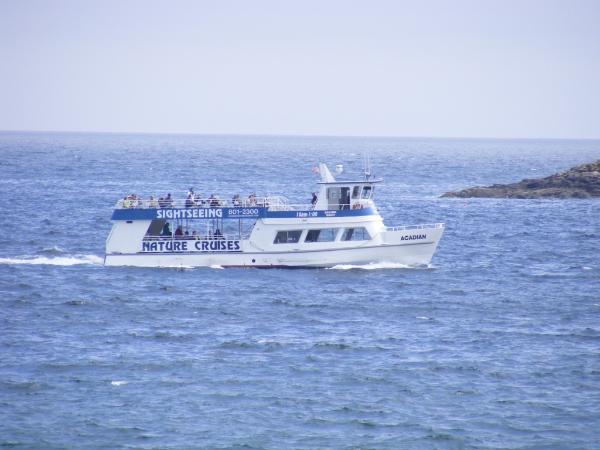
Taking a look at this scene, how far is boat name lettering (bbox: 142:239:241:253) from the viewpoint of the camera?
182 ft

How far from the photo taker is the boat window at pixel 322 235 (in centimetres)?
5535

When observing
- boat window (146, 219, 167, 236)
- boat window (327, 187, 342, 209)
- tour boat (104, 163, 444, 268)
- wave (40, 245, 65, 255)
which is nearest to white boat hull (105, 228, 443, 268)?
tour boat (104, 163, 444, 268)

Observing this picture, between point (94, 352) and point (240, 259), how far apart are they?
17.2 metres

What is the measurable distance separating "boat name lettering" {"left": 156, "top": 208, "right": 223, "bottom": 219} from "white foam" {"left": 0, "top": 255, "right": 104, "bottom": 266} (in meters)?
4.92

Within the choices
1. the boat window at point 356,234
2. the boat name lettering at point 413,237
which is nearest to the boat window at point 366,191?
the boat window at point 356,234

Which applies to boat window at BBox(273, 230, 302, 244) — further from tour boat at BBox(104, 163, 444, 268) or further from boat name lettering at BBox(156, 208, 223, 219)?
boat name lettering at BBox(156, 208, 223, 219)

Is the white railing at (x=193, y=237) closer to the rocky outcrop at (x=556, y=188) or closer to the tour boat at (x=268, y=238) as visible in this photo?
the tour boat at (x=268, y=238)

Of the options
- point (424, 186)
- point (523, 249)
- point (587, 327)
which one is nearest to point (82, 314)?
point (587, 327)

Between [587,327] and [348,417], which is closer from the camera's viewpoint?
[348,417]

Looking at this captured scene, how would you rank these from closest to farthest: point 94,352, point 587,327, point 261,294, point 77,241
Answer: point 94,352
point 587,327
point 261,294
point 77,241

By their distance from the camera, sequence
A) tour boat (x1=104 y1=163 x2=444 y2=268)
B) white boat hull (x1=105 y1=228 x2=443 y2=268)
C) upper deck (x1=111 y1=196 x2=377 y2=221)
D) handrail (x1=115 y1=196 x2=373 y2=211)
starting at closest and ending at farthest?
upper deck (x1=111 y1=196 x2=377 y2=221) < tour boat (x1=104 y1=163 x2=444 y2=268) < white boat hull (x1=105 y1=228 x2=443 y2=268) < handrail (x1=115 y1=196 x2=373 y2=211)

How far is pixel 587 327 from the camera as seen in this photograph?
143ft

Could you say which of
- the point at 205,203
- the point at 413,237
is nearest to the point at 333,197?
the point at 413,237

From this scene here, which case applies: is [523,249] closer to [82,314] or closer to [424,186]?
[82,314]
